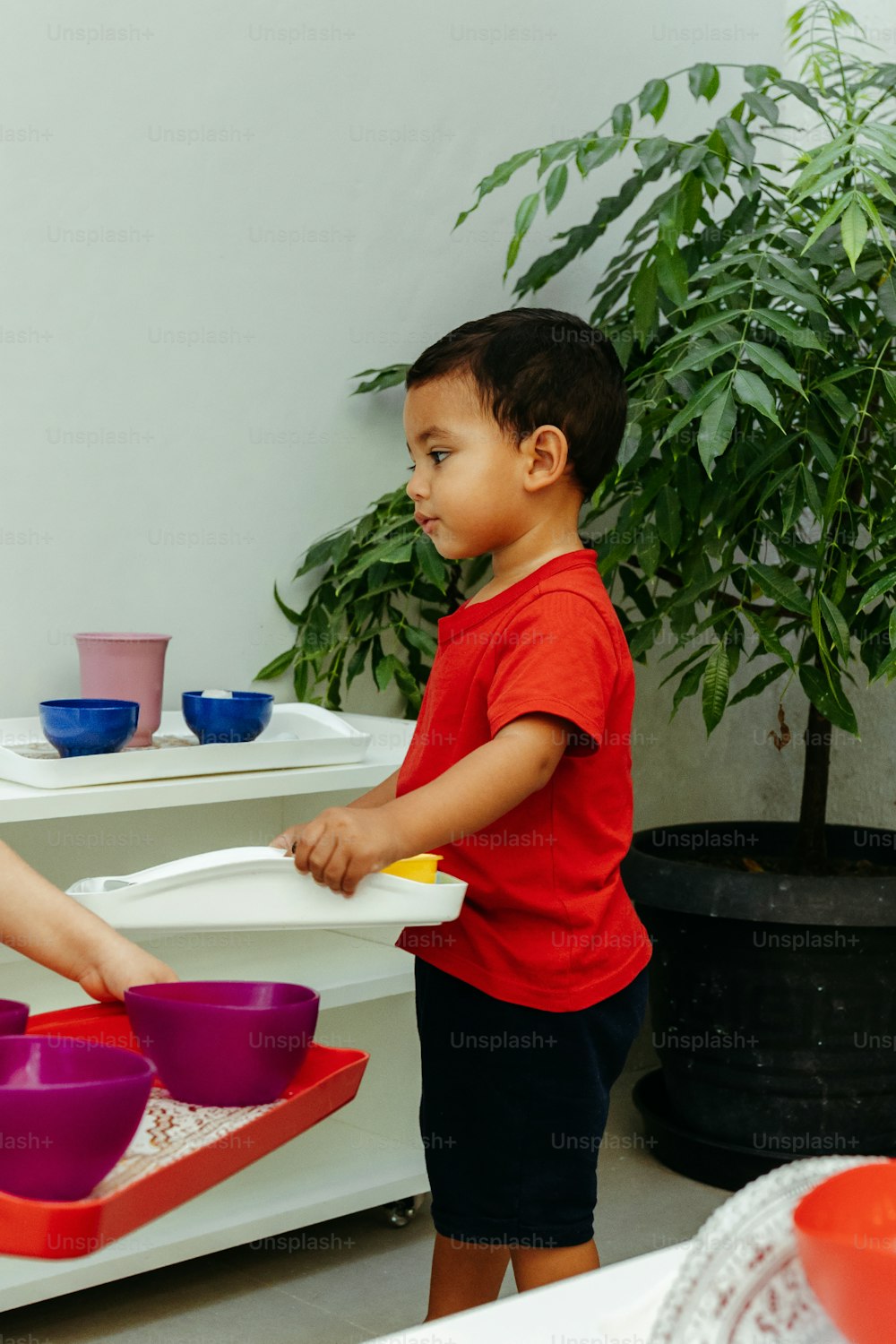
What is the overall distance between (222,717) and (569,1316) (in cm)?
122

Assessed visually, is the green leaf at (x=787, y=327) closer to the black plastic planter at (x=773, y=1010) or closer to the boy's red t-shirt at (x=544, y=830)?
the boy's red t-shirt at (x=544, y=830)

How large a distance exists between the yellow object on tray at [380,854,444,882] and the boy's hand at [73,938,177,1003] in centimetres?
23

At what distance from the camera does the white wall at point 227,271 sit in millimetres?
1849

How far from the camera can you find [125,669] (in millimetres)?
1749

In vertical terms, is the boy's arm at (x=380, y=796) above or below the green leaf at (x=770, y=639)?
below

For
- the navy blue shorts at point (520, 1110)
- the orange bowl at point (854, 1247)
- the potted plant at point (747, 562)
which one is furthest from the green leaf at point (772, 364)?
the orange bowl at point (854, 1247)

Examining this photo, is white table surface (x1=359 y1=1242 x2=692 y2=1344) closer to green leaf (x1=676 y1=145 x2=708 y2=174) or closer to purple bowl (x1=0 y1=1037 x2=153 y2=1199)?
purple bowl (x1=0 y1=1037 x2=153 y2=1199)

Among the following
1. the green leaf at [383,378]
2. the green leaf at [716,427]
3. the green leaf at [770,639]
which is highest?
the green leaf at [383,378]

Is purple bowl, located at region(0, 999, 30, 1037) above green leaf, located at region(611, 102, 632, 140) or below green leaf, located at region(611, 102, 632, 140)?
below

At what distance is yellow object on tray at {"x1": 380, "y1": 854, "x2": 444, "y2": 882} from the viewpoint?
1.11m

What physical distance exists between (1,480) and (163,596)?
276mm

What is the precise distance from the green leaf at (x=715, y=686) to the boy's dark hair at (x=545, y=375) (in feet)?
1.55

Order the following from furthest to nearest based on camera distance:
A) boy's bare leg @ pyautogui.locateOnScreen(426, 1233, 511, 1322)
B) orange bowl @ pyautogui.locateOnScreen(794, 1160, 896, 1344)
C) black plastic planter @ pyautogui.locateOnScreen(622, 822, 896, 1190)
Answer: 1. black plastic planter @ pyautogui.locateOnScreen(622, 822, 896, 1190)
2. boy's bare leg @ pyautogui.locateOnScreen(426, 1233, 511, 1322)
3. orange bowl @ pyautogui.locateOnScreen(794, 1160, 896, 1344)

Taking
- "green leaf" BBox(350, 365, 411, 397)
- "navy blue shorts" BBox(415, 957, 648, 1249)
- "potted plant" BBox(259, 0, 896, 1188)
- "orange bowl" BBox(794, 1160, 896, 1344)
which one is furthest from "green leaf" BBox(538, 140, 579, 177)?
"orange bowl" BBox(794, 1160, 896, 1344)
